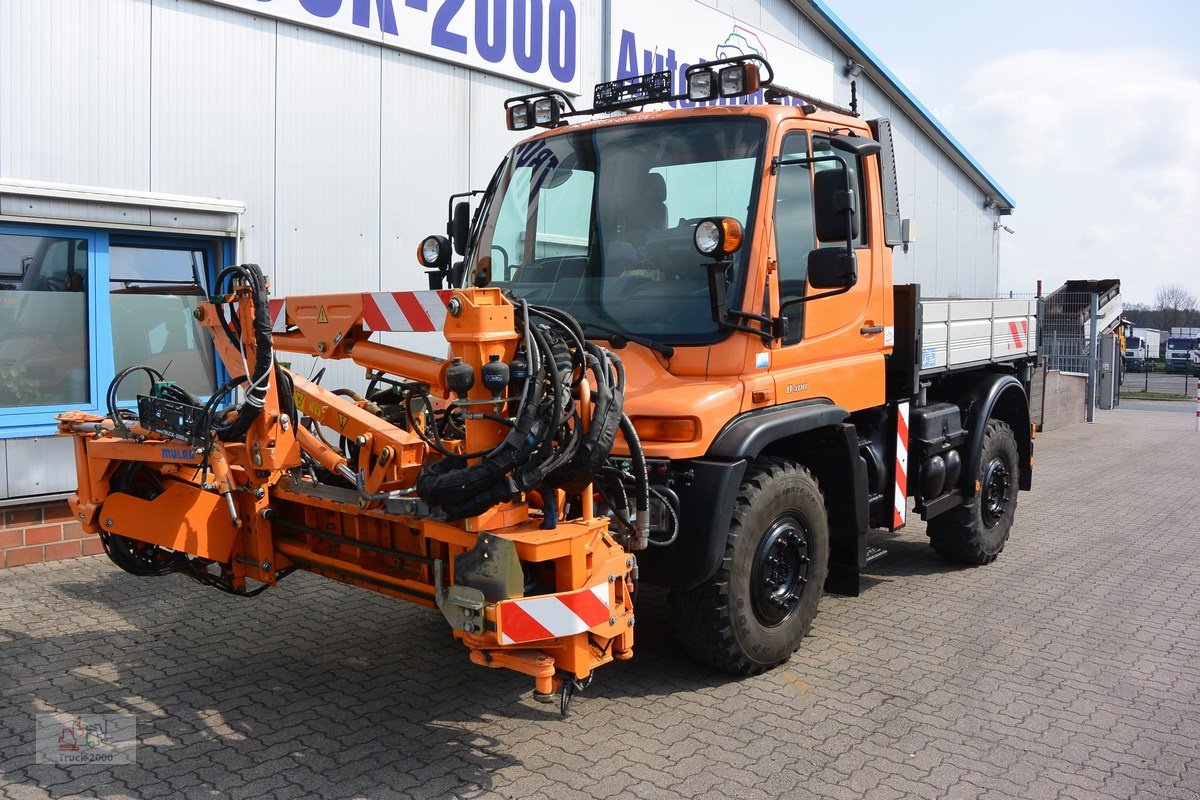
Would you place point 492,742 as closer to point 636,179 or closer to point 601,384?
point 601,384

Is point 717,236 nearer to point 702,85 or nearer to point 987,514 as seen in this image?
point 702,85

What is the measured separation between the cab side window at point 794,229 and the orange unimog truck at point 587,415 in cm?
1

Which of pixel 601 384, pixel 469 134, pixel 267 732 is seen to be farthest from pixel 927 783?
pixel 469 134

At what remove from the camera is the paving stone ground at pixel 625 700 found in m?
3.63

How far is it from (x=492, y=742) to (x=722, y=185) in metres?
2.62

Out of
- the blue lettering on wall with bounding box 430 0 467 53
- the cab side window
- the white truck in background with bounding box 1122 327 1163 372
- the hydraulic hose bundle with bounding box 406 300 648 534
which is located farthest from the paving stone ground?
the white truck in background with bounding box 1122 327 1163 372

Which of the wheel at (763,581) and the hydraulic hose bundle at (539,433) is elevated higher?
the hydraulic hose bundle at (539,433)

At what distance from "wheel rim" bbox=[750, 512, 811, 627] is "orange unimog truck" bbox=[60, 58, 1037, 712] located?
1 cm

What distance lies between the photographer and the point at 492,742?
392 cm

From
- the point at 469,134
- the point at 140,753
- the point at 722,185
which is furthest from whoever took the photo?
the point at 469,134

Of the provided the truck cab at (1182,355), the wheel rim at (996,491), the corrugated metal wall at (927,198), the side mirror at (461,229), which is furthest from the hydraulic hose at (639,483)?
the truck cab at (1182,355)

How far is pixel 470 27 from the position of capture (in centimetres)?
878

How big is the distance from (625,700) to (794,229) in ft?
7.51

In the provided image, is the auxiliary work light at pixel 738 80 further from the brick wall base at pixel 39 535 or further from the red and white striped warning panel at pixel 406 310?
the brick wall base at pixel 39 535
